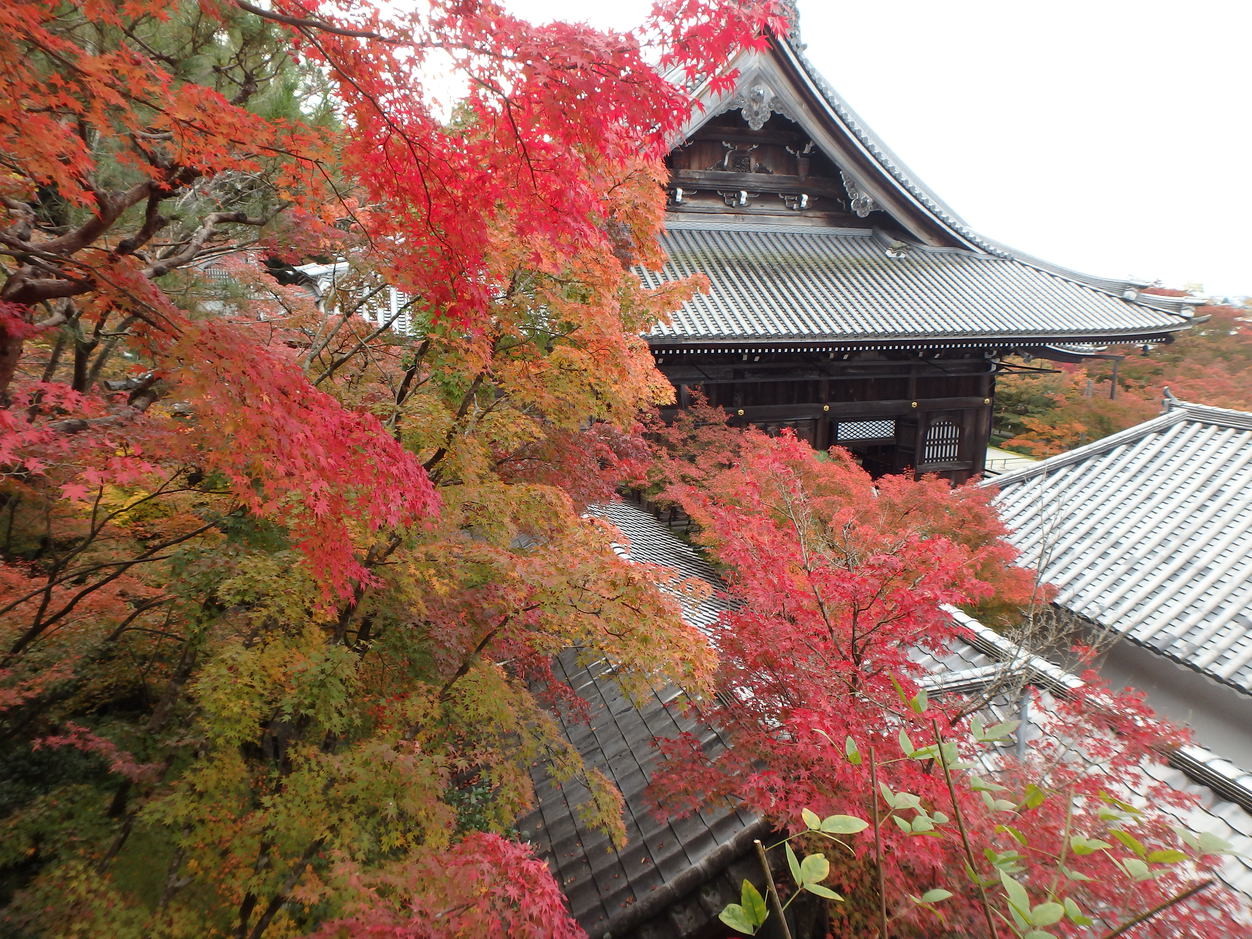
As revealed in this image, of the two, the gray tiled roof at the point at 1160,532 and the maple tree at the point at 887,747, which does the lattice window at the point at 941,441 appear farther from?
the maple tree at the point at 887,747

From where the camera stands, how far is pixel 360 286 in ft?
21.6

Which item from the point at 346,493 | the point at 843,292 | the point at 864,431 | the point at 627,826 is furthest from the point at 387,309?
the point at 864,431

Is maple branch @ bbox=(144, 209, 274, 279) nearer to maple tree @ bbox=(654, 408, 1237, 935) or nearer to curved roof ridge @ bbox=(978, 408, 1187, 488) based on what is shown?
maple tree @ bbox=(654, 408, 1237, 935)

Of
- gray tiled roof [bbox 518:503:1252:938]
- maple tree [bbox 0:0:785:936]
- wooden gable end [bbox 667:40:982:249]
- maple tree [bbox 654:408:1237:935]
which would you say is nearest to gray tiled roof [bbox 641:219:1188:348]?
wooden gable end [bbox 667:40:982:249]

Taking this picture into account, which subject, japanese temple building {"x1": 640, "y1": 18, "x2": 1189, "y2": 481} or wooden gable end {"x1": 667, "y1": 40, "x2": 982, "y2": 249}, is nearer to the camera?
japanese temple building {"x1": 640, "y1": 18, "x2": 1189, "y2": 481}

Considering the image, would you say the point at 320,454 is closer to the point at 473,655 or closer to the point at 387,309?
the point at 473,655

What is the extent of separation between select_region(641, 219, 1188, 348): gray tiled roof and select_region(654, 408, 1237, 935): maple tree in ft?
19.2

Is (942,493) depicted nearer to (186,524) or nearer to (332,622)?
(332,622)

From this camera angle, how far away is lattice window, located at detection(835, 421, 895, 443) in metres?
13.2

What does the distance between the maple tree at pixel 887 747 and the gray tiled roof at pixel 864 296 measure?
5.86 metres

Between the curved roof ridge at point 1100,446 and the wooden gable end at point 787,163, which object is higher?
the wooden gable end at point 787,163

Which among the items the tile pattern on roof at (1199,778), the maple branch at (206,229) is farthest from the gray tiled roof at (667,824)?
the maple branch at (206,229)

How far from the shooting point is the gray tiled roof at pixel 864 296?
11.0 m

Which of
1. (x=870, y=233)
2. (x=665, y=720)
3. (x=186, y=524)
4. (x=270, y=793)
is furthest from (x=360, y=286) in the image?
(x=870, y=233)
